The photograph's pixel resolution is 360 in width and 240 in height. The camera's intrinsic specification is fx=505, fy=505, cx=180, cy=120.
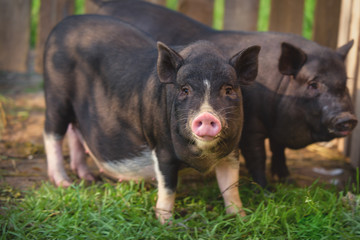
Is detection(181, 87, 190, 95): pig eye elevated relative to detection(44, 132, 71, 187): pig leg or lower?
elevated

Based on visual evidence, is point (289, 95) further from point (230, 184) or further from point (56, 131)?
point (56, 131)

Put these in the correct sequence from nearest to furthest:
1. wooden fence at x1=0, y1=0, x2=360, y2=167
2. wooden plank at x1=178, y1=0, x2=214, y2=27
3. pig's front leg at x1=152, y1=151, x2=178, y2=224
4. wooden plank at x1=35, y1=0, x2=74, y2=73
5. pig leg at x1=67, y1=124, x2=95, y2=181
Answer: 1. pig's front leg at x1=152, y1=151, x2=178, y2=224
2. pig leg at x1=67, y1=124, x2=95, y2=181
3. wooden fence at x1=0, y1=0, x2=360, y2=167
4. wooden plank at x1=178, y1=0, x2=214, y2=27
5. wooden plank at x1=35, y1=0, x2=74, y2=73

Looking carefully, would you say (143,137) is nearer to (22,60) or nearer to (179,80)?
(179,80)

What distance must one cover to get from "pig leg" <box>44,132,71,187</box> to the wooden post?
270 cm

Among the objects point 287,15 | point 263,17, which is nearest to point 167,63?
point 287,15

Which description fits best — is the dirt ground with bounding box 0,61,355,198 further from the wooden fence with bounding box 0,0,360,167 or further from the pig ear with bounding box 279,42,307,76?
the pig ear with bounding box 279,42,307,76

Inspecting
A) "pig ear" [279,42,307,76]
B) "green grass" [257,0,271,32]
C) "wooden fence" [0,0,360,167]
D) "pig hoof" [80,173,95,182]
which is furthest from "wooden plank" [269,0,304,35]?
"pig hoof" [80,173,95,182]

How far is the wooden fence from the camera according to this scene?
4879 millimetres

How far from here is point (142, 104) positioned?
3.60 m

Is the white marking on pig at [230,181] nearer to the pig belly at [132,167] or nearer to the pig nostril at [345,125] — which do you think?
the pig belly at [132,167]

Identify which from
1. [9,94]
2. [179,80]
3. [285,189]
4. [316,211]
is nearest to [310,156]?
[285,189]

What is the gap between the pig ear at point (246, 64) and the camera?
124 inches

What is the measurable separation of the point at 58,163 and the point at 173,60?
1685 millimetres

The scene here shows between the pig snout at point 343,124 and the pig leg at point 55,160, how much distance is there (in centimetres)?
218
